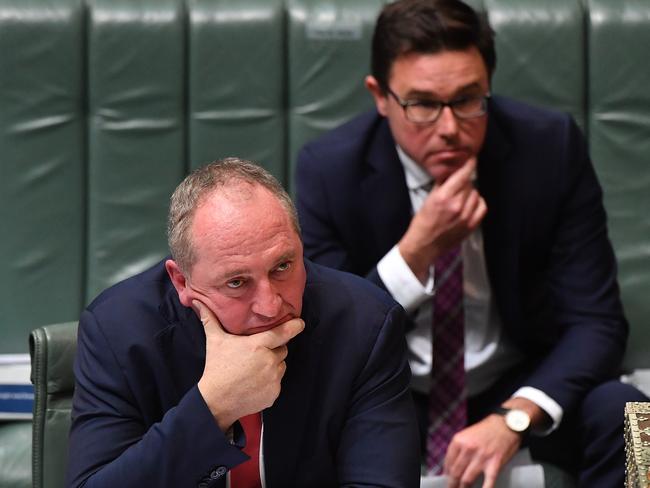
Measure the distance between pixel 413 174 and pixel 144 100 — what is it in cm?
74

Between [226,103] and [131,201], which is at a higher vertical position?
[226,103]

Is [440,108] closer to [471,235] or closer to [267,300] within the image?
[471,235]

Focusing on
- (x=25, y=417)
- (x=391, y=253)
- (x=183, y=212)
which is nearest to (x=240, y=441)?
(x=183, y=212)

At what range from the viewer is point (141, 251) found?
2.88m

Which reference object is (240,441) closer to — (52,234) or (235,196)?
(235,196)

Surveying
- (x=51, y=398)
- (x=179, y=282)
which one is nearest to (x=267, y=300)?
(x=179, y=282)

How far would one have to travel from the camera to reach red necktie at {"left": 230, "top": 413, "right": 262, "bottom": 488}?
1896 millimetres

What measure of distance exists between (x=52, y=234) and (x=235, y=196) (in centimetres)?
126

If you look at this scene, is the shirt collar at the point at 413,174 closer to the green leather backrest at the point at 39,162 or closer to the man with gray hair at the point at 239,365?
the man with gray hair at the point at 239,365

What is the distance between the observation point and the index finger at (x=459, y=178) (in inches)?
Result: 93.1

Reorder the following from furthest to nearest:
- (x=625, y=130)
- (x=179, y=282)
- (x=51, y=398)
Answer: (x=625, y=130), (x=51, y=398), (x=179, y=282)

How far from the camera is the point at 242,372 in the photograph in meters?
1.75

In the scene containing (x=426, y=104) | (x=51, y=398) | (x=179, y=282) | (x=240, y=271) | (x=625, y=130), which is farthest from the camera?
(x=625, y=130)

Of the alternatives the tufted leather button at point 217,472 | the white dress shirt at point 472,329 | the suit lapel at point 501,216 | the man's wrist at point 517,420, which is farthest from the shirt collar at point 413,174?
the tufted leather button at point 217,472
